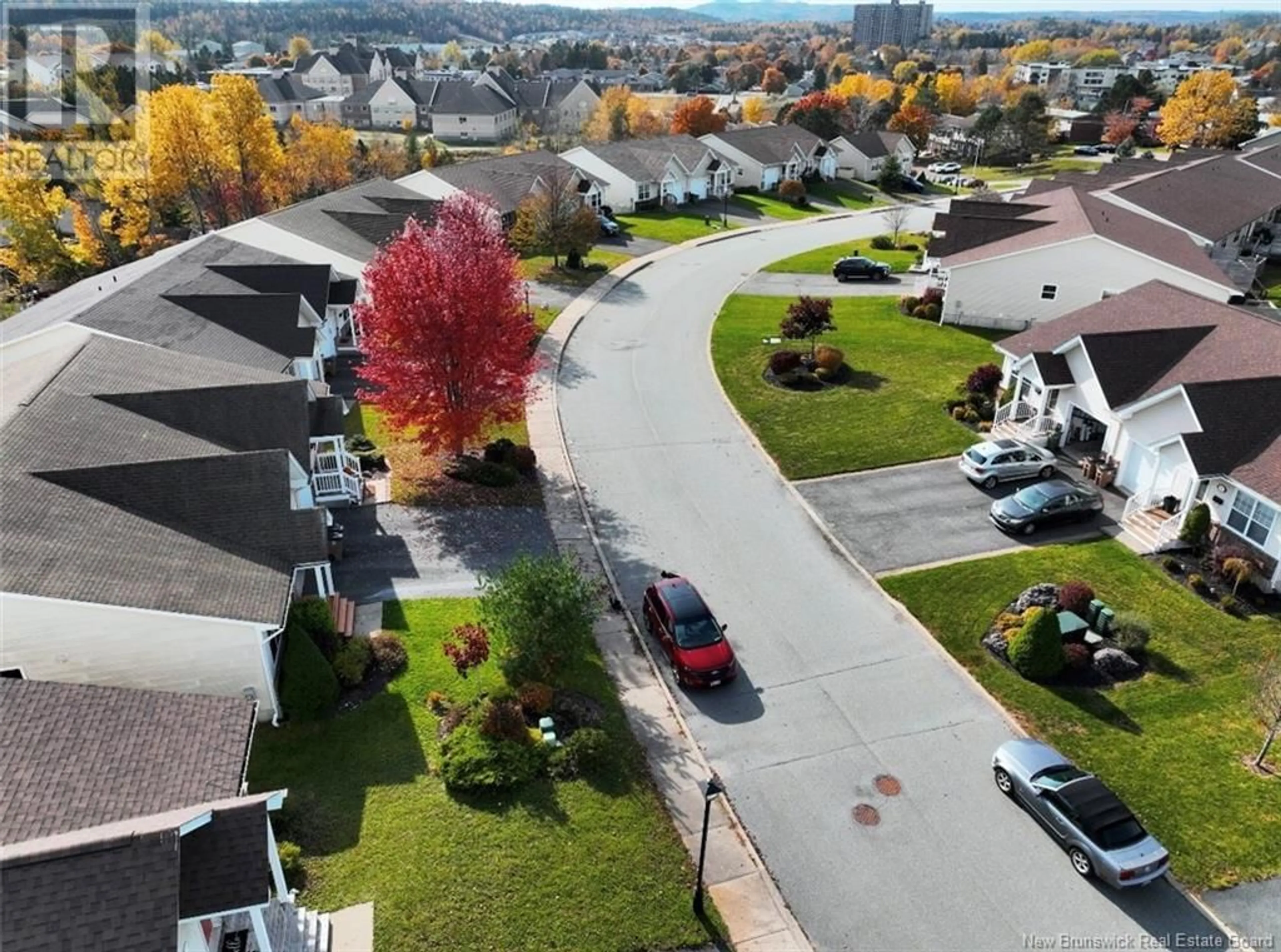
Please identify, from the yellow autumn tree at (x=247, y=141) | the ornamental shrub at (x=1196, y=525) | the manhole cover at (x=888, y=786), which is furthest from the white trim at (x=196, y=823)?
the yellow autumn tree at (x=247, y=141)

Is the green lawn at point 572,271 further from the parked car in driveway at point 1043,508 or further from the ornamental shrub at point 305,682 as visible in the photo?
the ornamental shrub at point 305,682

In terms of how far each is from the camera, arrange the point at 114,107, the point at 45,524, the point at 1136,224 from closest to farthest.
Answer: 1. the point at 45,524
2. the point at 1136,224
3. the point at 114,107

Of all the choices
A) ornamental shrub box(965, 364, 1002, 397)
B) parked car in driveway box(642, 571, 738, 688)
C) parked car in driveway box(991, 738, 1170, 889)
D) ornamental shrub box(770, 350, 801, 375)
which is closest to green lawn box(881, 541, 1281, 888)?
parked car in driveway box(991, 738, 1170, 889)

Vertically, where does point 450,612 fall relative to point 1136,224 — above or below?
below

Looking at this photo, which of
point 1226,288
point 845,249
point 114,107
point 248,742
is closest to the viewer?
point 248,742

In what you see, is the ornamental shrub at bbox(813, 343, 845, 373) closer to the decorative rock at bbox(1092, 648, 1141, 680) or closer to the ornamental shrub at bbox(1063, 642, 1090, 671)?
the ornamental shrub at bbox(1063, 642, 1090, 671)

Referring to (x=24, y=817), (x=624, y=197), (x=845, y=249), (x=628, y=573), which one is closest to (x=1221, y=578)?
(x=628, y=573)

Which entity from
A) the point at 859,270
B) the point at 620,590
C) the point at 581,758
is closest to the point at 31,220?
the point at 620,590

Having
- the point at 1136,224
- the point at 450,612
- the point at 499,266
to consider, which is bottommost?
the point at 450,612

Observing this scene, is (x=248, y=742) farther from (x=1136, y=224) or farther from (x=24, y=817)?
(x=1136, y=224)
